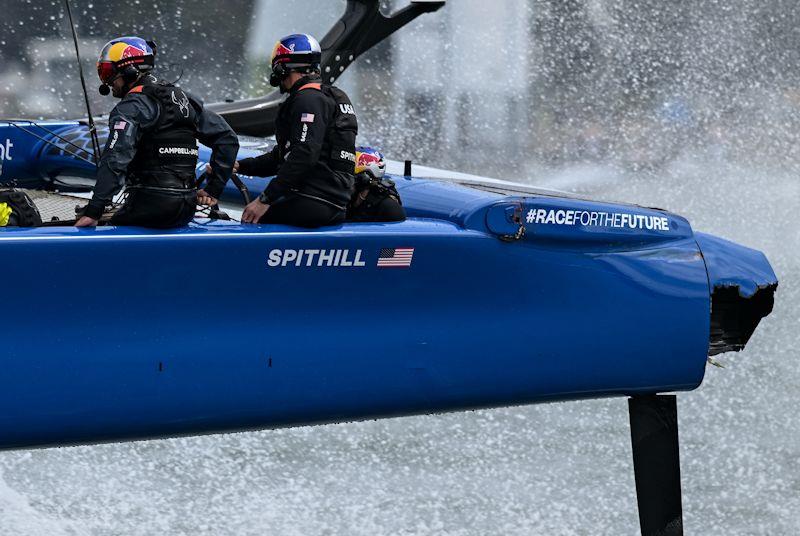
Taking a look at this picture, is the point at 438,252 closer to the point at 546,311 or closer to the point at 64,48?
the point at 546,311

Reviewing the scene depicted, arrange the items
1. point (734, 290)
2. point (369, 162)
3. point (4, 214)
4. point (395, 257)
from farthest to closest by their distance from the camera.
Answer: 1. point (734, 290)
2. point (369, 162)
3. point (395, 257)
4. point (4, 214)

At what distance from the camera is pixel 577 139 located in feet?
50.5

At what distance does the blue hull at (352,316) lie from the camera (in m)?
3.62

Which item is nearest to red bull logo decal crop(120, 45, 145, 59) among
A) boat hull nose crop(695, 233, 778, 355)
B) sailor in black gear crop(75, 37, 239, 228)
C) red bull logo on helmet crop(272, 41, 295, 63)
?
sailor in black gear crop(75, 37, 239, 228)

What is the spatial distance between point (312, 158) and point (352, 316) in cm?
55

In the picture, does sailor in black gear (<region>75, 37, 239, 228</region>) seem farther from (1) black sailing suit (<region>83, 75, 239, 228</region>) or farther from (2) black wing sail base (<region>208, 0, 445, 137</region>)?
(2) black wing sail base (<region>208, 0, 445, 137</region>)

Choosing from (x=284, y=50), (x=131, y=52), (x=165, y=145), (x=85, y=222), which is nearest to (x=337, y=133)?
(x=284, y=50)

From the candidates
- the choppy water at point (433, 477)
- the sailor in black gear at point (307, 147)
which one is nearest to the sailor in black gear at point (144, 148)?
the sailor in black gear at point (307, 147)

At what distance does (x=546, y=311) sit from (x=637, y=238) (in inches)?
19.7

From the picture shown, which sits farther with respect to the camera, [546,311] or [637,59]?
[637,59]

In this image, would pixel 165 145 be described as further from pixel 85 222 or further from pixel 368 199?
pixel 368 199

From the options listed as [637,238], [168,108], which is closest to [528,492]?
[637,238]

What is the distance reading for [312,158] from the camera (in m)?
3.87

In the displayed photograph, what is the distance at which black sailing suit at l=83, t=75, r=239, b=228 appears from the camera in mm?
3619
